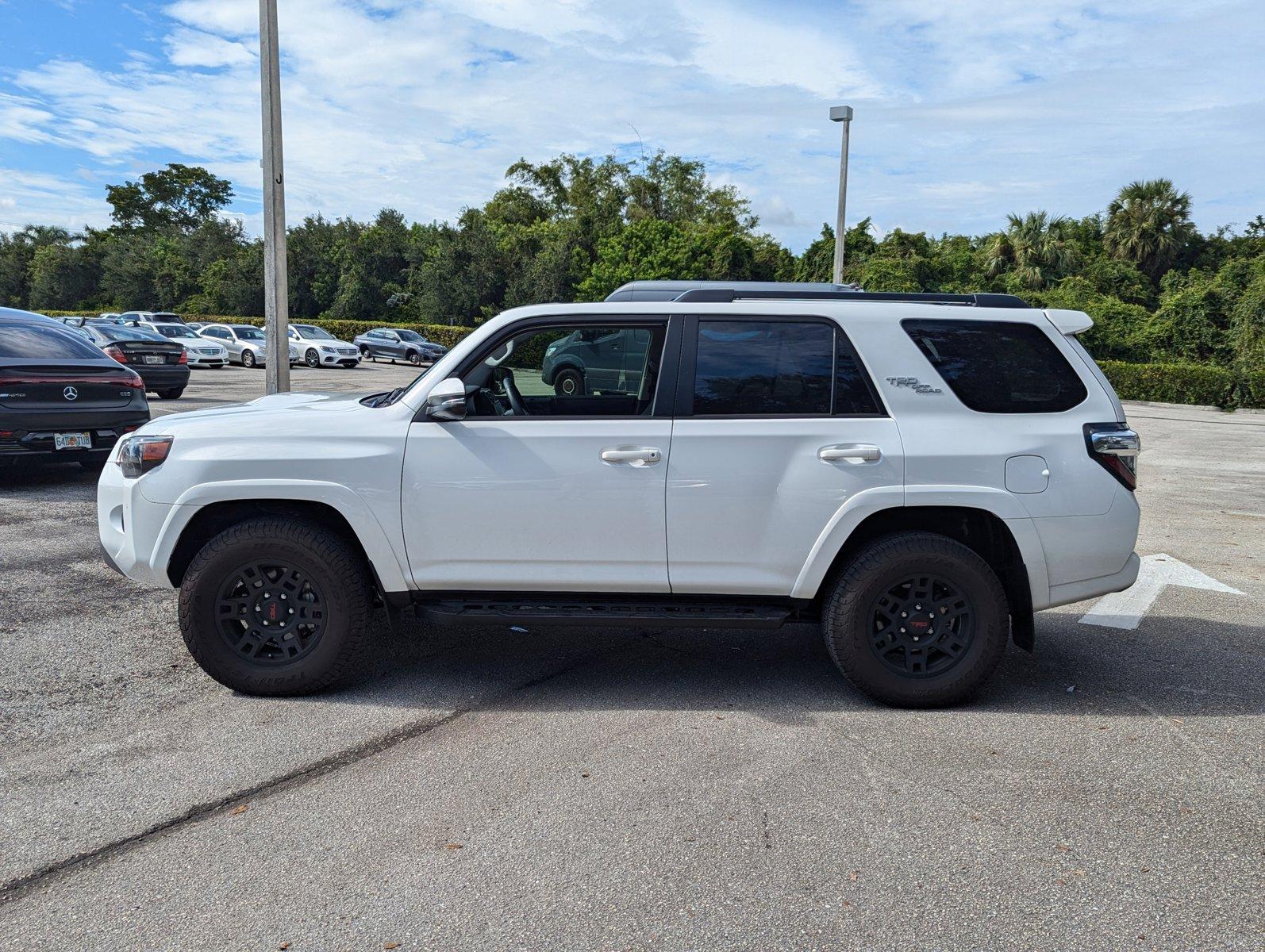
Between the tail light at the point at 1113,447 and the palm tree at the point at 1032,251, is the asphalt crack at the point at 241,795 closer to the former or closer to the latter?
the tail light at the point at 1113,447

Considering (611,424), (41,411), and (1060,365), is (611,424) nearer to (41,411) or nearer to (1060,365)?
(1060,365)

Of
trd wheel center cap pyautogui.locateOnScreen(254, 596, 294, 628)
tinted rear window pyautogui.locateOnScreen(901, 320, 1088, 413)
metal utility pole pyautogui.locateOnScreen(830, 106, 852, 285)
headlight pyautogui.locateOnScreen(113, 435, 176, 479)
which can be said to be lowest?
trd wheel center cap pyautogui.locateOnScreen(254, 596, 294, 628)

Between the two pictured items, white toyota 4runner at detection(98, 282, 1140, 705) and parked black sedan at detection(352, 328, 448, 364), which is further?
parked black sedan at detection(352, 328, 448, 364)

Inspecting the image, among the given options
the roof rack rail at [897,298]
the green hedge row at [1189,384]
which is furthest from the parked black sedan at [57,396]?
the green hedge row at [1189,384]

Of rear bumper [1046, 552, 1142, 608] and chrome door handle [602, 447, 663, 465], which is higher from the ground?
chrome door handle [602, 447, 663, 465]

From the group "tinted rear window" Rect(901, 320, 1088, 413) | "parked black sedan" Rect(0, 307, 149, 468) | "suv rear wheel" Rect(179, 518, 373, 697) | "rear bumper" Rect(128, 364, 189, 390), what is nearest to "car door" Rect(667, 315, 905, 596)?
"tinted rear window" Rect(901, 320, 1088, 413)

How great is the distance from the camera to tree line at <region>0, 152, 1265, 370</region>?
154ft

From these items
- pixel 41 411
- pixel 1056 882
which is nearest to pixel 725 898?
pixel 1056 882

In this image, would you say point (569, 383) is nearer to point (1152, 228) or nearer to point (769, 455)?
point (769, 455)

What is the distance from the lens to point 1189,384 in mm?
33188

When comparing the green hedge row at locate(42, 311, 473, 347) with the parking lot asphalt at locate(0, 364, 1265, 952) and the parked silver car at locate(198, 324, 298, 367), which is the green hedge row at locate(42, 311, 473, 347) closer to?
the parked silver car at locate(198, 324, 298, 367)

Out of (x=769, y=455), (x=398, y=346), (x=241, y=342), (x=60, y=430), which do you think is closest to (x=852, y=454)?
(x=769, y=455)

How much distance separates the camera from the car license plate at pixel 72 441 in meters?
9.62

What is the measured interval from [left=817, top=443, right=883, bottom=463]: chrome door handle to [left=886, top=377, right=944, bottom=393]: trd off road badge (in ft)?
1.11
